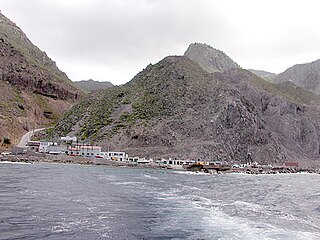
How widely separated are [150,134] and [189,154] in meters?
18.5

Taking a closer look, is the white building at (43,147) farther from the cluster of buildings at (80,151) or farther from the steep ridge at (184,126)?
the steep ridge at (184,126)

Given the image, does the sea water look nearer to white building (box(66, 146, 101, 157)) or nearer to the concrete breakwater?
the concrete breakwater

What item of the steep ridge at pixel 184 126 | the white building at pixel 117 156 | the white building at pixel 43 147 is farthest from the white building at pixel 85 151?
the steep ridge at pixel 184 126

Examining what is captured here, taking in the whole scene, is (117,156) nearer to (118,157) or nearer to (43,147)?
(118,157)

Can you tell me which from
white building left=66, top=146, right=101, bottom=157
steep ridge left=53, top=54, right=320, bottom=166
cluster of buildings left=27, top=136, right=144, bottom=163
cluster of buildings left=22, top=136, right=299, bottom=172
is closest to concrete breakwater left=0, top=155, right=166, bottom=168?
cluster of buildings left=22, top=136, right=299, bottom=172

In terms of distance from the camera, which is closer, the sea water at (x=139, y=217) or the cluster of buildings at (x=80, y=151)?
the sea water at (x=139, y=217)

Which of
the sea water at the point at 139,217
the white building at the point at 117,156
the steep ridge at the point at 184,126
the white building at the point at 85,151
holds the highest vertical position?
the steep ridge at the point at 184,126

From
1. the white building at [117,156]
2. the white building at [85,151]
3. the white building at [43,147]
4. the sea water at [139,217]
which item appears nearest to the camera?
the sea water at [139,217]

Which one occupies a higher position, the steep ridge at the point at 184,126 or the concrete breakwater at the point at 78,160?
the steep ridge at the point at 184,126

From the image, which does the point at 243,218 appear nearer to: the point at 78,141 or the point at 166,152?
the point at 166,152

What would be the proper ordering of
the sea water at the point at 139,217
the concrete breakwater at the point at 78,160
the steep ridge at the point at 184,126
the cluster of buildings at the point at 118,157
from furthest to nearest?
the steep ridge at the point at 184,126 < the cluster of buildings at the point at 118,157 < the concrete breakwater at the point at 78,160 < the sea water at the point at 139,217

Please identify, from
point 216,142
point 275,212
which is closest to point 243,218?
point 275,212

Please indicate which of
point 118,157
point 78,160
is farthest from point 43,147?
point 118,157

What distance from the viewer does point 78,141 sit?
176250mm
